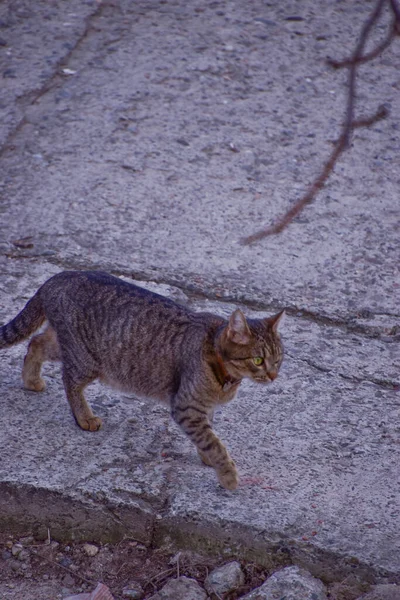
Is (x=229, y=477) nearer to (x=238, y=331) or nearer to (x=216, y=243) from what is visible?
(x=238, y=331)

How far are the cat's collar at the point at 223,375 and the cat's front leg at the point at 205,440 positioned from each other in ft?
0.47

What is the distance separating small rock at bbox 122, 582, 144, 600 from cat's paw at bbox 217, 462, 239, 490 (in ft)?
1.80

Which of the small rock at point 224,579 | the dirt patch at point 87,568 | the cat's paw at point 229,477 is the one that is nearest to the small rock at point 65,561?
the dirt patch at point 87,568

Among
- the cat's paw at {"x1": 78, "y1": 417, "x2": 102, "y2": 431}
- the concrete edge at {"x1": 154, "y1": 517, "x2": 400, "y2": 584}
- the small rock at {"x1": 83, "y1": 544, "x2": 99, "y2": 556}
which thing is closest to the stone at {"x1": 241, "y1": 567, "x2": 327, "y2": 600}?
the concrete edge at {"x1": 154, "y1": 517, "x2": 400, "y2": 584}

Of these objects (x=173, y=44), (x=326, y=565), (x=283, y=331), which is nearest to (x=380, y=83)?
(x=173, y=44)

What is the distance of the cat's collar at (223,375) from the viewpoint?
3682 millimetres

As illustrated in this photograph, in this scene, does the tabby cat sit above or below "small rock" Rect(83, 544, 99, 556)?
above

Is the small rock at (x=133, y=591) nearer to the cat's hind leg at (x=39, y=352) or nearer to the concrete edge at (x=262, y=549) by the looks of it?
the concrete edge at (x=262, y=549)

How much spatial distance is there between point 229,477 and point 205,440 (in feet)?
0.64

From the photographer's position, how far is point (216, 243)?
17.3 ft

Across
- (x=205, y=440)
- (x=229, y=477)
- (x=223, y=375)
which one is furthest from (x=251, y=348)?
(x=229, y=477)

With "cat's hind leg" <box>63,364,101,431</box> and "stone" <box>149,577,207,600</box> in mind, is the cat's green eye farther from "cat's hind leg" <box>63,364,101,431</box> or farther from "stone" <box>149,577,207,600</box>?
"stone" <box>149,577,207,600</box>

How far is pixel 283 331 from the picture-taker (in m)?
4.59

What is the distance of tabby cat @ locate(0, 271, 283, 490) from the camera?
3.68 metres
